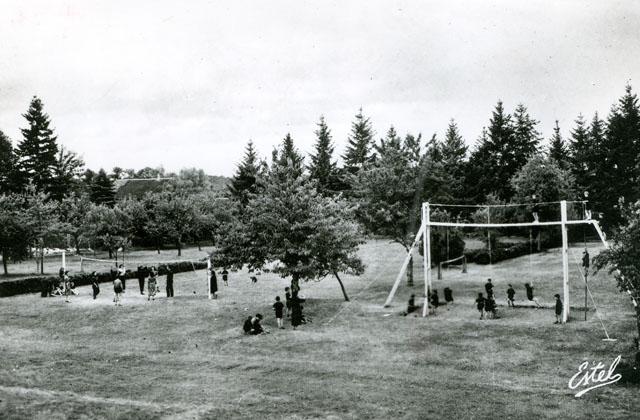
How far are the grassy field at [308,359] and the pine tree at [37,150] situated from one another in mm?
36135

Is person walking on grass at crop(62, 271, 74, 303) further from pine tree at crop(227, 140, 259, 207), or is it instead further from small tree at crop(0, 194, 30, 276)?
pine tree at crop(227, 140, 259, 207)

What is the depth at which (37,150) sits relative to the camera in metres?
65.3

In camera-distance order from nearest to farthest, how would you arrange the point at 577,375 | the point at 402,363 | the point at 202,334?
the point at 577,375 < the point at 402,363 < the point at 202,334

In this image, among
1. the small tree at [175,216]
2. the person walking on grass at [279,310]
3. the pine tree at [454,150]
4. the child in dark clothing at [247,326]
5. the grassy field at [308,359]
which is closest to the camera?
the grassy field at [308,359]

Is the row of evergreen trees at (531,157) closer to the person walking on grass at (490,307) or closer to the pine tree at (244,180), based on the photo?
the pine tree at (244,180)

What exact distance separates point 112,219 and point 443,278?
93.2 feet

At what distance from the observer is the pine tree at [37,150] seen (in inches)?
2510

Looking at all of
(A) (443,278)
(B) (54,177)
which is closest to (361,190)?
(A) (443,278)

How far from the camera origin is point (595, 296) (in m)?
27.9

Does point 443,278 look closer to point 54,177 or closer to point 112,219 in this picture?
point 112,219

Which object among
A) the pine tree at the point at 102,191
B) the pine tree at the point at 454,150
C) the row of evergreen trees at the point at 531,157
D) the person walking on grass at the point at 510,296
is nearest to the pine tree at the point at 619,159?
the row of evergreen trees at the point at 531,157

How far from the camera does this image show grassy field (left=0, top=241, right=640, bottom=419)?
14.9 m

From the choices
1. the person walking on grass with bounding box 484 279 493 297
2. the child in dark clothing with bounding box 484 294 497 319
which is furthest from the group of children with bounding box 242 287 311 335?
the person walking on grass with bounding box 484 279 493 297

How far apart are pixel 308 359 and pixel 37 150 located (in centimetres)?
5631
